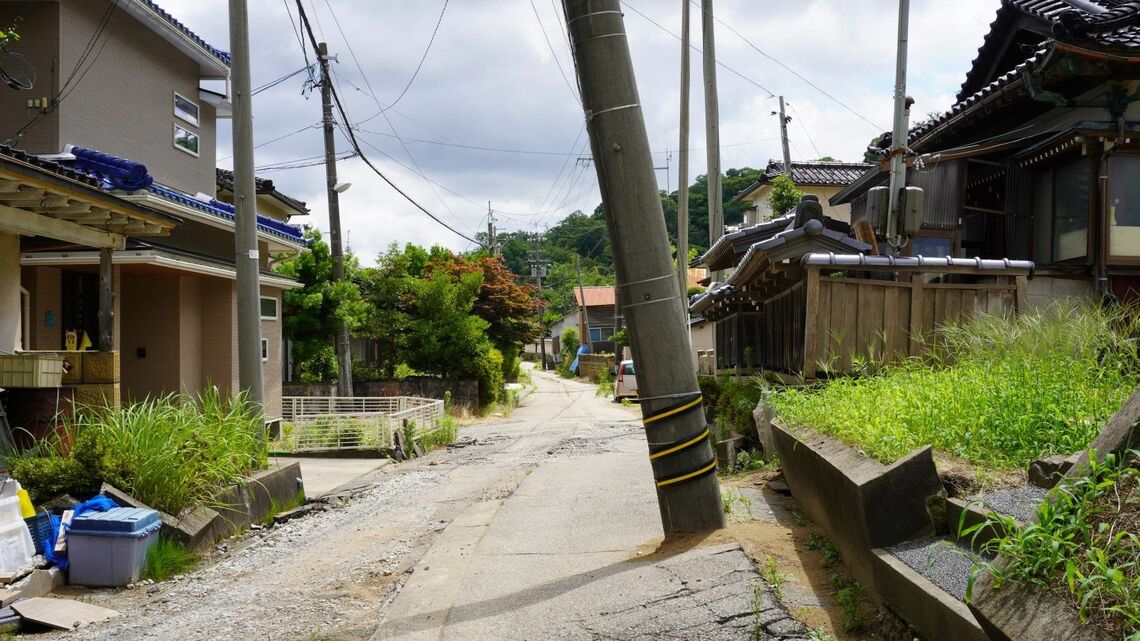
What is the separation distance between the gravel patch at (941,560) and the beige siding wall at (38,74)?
1651 centimetres

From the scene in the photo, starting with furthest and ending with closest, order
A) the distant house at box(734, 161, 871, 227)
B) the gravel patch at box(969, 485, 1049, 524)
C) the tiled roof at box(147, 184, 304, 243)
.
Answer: the distant house at box(734, 161, 871, 227), the tiled roof at box(147, 184, 304, 243), the gravel patch at box(969, 485, 1049, 524)

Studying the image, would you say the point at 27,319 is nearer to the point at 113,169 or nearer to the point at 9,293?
the point at 113,169

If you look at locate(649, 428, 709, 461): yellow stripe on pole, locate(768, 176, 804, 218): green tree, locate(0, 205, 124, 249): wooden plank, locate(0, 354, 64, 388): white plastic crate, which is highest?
locate(768, 176, 804, 218): green tree

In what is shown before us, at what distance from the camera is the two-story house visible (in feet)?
49.3

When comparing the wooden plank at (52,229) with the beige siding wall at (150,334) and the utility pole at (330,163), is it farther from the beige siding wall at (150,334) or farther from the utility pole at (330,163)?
the utility pole at (330,163)

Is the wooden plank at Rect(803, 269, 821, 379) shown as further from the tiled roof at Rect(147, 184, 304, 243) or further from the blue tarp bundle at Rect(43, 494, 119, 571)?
the tiled roof at Rect(147, 184, 304, 243)

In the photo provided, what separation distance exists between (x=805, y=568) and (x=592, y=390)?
1606 inches

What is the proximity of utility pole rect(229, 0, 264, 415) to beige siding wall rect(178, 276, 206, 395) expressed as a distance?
5752 mm

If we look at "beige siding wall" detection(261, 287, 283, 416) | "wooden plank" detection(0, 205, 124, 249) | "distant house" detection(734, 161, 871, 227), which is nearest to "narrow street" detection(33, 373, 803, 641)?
"wooden plank" detection(0, 205, 124, 249)

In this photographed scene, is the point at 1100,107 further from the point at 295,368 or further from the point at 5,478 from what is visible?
the point at 295,368

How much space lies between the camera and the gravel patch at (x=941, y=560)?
3957 millimetres

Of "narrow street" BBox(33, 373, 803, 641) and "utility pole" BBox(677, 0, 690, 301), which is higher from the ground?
"utility pole" BBox(677, 0, 690, 301)

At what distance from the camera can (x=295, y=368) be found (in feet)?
97.6

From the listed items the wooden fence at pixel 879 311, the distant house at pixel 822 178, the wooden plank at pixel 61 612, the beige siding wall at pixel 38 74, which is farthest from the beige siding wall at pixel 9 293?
the distant house at pixel 822 178
